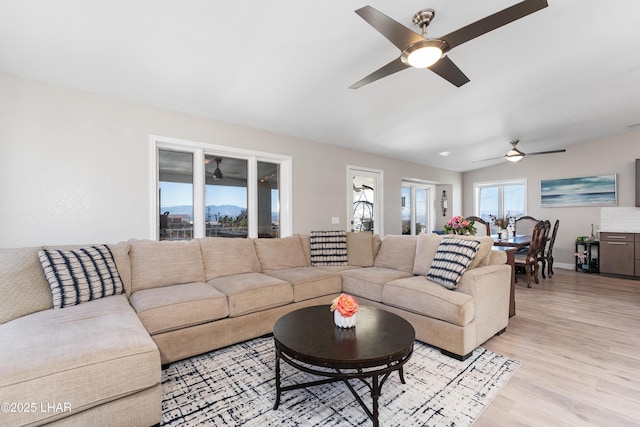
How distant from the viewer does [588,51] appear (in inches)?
111

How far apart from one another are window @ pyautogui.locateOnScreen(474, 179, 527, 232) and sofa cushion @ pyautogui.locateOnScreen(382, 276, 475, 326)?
585cm

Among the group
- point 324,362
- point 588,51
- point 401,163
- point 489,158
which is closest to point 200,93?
point 324,362

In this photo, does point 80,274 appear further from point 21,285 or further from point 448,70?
point 448,70

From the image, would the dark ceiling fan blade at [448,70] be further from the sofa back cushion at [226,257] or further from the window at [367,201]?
the window at [367,201]

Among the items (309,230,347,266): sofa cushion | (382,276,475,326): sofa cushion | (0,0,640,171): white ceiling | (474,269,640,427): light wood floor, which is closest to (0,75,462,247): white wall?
(0,0,640,171): white ceiling

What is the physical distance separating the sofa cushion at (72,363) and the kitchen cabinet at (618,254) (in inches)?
291

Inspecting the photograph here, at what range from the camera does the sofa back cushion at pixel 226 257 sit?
3.06m

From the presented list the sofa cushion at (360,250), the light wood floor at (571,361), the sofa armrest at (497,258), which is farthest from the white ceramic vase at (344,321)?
the sofa cushion at (360,250)

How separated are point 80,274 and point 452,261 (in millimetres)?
3124

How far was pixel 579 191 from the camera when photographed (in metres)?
6.14

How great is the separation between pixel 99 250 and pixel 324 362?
2214mm

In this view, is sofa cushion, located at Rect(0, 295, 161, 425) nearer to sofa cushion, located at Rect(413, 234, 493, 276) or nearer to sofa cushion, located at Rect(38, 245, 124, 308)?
sofa cushion, located at Rect(38, 245, 124, 308)

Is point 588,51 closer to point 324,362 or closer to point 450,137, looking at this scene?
point 450,137

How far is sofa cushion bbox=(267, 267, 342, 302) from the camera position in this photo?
2945 mm
